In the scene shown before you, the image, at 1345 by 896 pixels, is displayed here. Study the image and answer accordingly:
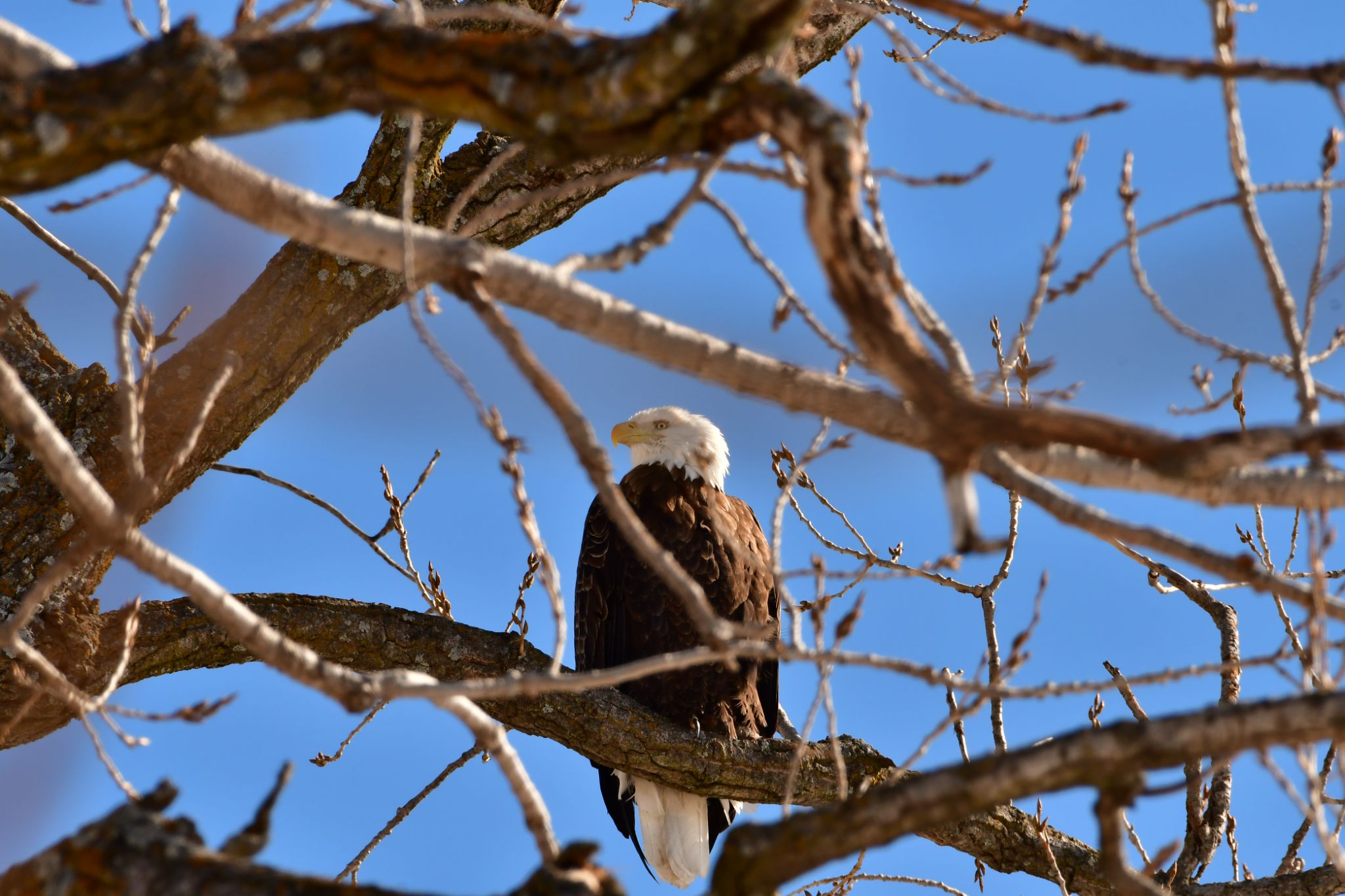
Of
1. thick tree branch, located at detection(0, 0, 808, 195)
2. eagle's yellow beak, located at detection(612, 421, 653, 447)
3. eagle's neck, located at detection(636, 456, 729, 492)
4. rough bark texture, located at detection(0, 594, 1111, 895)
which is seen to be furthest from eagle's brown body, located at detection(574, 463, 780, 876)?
thick tree branch, located at detection(0, 0, 808, 195)

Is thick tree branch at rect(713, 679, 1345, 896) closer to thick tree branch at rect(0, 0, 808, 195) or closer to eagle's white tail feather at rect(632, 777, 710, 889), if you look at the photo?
thick tree branch at rect(0, 0, 808, 195)

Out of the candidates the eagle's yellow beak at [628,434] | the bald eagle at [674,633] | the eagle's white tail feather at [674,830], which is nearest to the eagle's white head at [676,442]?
the eagle's yellow beak at [628,434]

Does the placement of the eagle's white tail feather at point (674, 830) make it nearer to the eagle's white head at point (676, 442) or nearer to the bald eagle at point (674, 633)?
the bald eagle at point (674, 633)

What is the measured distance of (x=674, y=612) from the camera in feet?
15.3

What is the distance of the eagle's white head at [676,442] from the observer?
527 centimetres

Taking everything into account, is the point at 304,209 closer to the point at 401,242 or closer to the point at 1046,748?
the point at 401,242

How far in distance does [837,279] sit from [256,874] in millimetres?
876

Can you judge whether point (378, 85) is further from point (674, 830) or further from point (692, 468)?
point (692, 468)

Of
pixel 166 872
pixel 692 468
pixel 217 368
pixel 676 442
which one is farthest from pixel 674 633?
pixel 166 872

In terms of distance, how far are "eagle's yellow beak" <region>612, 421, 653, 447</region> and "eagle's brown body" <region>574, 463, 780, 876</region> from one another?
1.52 ft

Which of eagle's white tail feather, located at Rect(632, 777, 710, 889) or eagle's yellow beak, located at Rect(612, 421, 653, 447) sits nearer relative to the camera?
eagle's white tail feather, located at Rect(632, 777, 710, 889)

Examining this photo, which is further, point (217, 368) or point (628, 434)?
point (628, 434)

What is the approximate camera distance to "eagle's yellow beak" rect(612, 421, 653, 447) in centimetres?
541

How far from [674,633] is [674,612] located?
9 centimetres
